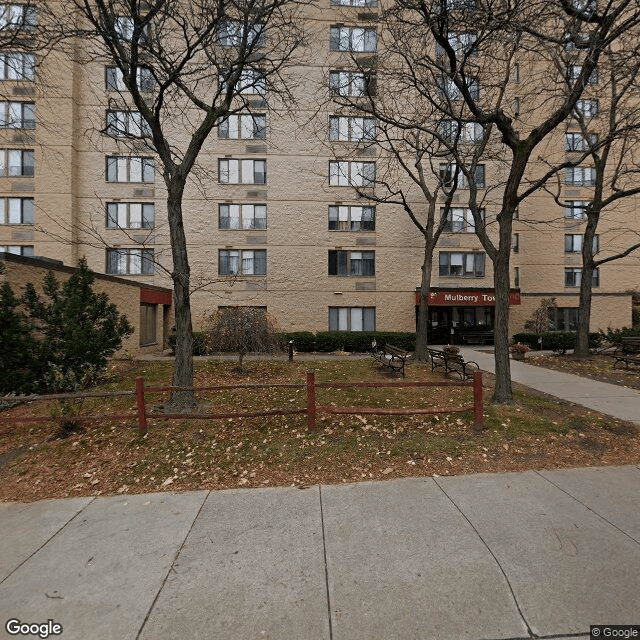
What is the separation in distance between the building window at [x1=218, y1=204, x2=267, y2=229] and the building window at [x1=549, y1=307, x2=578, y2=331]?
19677mm

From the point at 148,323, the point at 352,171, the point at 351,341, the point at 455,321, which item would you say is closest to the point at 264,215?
the point at 352,171

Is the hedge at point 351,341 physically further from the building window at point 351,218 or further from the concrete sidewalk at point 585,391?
the building window at point 351,218

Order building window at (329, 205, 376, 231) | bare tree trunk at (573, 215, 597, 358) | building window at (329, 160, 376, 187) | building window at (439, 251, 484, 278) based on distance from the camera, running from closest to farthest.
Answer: bare tree trunk at (573, 215, 597, 358) → building window at (329, 160, 376, 187) → building window at (329, 205, 376, 231) → building window at (439, 251, 484, 278)

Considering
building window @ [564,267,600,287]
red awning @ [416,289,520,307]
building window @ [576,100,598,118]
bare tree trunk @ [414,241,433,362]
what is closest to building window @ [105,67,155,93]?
bare tree trunk @ [414,241,433,362]

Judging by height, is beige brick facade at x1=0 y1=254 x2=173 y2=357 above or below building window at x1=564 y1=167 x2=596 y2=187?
below

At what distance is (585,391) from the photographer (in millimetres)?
8742

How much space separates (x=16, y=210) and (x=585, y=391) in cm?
2793

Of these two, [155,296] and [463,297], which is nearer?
[155,296]

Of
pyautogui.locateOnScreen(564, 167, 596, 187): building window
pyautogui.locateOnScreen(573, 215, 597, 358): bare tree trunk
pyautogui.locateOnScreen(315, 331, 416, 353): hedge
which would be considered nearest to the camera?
pyautogui.locateOnScreen(573, 215, 597, 358): bare tree trunk

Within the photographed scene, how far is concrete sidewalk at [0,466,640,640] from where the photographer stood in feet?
7.68

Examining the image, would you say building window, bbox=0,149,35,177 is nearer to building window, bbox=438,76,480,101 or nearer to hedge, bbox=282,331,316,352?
hedge, bbox=282,331,316,352

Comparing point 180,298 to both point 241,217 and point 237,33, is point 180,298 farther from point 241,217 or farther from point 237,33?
point 241,217

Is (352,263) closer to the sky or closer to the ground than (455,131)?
closer to the ground

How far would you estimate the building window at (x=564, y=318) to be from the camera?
22.5 metres
